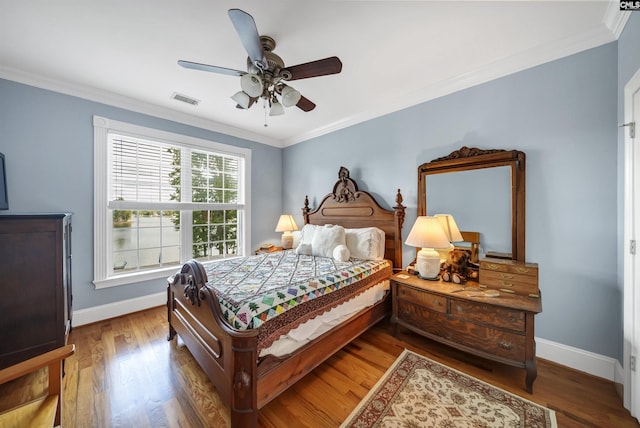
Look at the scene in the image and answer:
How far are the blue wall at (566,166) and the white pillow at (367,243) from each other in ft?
4.20

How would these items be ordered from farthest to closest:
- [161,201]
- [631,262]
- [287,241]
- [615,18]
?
[287,241] → [161,201] → [615,18] → [631,262]

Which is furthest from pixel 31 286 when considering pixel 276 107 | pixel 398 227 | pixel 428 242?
pixel 398 227

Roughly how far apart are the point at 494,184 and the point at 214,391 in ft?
10.0

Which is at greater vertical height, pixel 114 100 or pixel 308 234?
pixel 114 100

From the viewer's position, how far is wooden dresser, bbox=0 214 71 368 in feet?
5.48

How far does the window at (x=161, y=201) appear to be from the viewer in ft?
9.36

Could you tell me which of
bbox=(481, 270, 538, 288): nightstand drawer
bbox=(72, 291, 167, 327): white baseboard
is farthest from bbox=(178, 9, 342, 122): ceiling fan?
bbox=(72, 291, 167, 327): white baseboard

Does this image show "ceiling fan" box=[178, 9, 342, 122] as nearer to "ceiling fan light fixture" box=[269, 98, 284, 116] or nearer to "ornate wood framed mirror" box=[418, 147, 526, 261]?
"ceiling fan light fixture" box=[269, 98, 284, 116]

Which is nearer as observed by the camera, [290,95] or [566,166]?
[290,95]

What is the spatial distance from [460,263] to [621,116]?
1.61 m

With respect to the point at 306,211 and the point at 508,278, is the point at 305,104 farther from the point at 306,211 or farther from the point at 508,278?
the point at 508,278

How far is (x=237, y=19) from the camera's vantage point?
1285mm

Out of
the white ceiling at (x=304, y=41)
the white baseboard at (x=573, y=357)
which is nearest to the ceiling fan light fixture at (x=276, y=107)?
the white ceiling at (x=304, y=41)

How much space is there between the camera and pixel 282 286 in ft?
6.00
